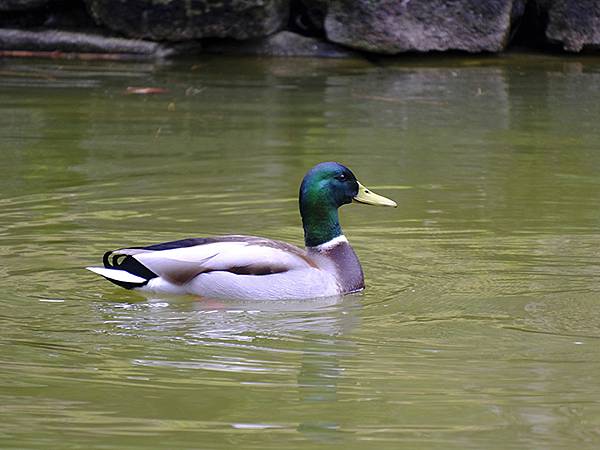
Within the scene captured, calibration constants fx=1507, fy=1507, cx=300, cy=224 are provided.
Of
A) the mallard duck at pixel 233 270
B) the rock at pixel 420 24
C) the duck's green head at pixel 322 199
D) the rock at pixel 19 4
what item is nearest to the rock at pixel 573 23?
the rock at pixel 420 24

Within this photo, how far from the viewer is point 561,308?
6.89 metres

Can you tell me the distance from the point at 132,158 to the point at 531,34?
603cm

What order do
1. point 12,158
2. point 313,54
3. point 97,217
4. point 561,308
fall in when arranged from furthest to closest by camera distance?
point 313,54, point 12,158, point 97,217, point 561,308

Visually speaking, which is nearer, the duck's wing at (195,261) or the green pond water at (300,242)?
the green pond water at (300,242)

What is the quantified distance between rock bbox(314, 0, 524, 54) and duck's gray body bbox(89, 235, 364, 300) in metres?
7.23

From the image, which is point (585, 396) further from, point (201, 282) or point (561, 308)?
point (201, 282)

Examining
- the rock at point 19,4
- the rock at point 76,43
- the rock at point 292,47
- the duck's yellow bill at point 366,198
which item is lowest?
the rock at point 292,47

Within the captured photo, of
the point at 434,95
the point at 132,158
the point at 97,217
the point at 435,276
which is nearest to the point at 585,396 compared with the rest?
the point at 435,276

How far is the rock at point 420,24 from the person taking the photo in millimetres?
14180

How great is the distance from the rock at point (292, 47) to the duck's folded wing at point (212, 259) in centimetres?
765

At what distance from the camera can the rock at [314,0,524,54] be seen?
14.2 meters

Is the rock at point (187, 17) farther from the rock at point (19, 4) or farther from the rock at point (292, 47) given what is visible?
the rock at point (19, 4)

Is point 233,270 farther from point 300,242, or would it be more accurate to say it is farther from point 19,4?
point 19,4

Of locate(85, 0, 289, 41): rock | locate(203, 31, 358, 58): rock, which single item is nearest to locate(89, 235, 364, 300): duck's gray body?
locate(85, 0, 289, 41): rock
